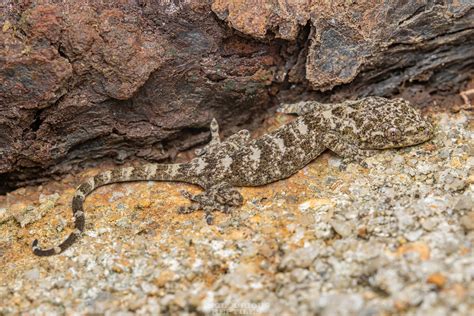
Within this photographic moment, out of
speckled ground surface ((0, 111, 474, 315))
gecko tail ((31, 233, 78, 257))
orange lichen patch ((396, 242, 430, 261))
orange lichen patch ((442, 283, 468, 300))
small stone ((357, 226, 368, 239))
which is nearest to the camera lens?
orange lichen patch ((442, 283, 468, 300))

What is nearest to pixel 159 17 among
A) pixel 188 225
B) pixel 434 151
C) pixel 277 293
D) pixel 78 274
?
pixel 188 225

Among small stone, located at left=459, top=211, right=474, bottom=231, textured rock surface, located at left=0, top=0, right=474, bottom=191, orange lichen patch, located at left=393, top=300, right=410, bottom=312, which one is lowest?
orange lichen patch, located at left=393, top=300, right=410, bottom=312

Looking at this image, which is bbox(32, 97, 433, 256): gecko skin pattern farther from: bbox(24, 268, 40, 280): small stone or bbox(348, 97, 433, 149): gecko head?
bbox(24, 268, 40, 280): small stone

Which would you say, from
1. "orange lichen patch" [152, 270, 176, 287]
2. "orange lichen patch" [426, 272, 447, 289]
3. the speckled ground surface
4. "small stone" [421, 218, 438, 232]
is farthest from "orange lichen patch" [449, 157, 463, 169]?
Answer: "orange lichen patch" [152, 270, 176, 287]

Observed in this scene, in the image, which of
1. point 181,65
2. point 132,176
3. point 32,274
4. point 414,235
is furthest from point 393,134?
point 32,274

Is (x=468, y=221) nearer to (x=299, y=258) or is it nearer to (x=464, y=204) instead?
(x=464, y=204)

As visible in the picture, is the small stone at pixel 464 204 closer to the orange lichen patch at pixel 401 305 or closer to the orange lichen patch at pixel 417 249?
the orange lichen patch at pixel 417 249

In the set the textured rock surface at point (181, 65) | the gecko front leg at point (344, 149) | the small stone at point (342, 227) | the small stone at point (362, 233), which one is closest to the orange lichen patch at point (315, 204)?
the small stone at point (342, 227)

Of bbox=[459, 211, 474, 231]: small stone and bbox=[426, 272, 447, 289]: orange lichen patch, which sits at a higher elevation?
bbox=[459, 211, 474, 231]: small stone
